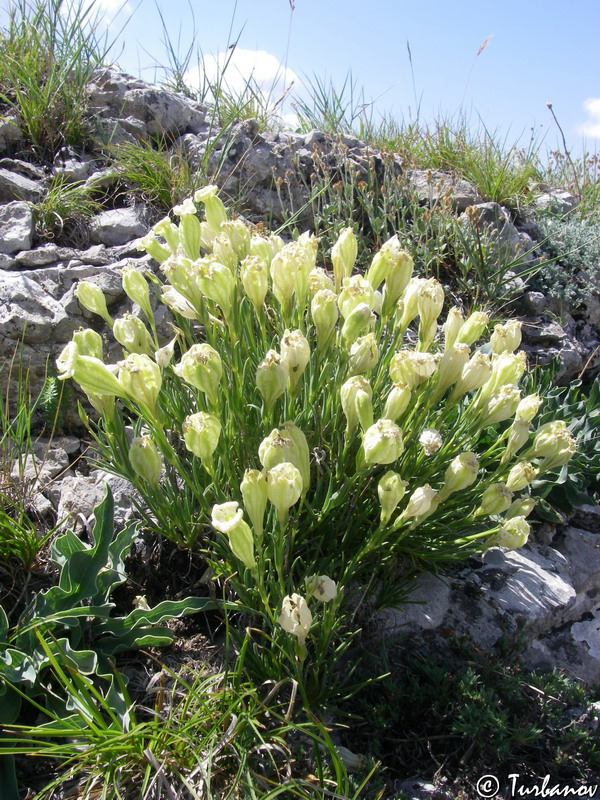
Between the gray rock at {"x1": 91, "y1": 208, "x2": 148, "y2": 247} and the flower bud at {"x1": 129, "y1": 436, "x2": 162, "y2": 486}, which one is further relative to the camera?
the gray rock at {"x1": 91, "y1": 208, "x2": 148, "y2": 247}

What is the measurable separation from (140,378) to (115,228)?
6.68 feet

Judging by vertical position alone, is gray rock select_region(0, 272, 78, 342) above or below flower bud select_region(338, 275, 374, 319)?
below

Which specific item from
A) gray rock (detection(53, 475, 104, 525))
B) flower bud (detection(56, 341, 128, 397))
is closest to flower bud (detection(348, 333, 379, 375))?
flower bud (detection(56, 341, 128, 397))

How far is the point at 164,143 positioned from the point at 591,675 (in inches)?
153

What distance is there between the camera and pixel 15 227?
10.0 feet

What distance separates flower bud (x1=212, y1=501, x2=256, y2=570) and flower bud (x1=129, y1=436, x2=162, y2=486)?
321 millimetres

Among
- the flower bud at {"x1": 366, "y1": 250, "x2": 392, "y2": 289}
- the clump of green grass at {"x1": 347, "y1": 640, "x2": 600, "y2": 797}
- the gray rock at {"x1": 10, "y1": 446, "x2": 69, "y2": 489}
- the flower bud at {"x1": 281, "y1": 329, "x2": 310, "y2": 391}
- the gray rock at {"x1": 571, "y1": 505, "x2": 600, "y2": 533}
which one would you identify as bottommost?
the clump of green grass at {"x1": 347, "y1": 640, "x2": 600, "y2": 797}

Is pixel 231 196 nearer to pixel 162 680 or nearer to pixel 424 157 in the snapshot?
pixel 424 157

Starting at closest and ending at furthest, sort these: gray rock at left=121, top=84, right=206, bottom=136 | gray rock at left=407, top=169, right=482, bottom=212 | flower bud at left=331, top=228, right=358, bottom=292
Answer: flower bud at left=331, top=228, right=358, bottom=292, gray rock at left=121, top=84, right=206, bottom=136, gray rock at left=407, top=169, right=482, bottom=212

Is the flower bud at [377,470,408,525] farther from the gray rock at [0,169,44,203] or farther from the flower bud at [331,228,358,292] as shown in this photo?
the gray rock at [0,169,44,203]

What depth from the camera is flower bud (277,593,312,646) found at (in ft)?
4.79

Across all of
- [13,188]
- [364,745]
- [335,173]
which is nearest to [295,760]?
[364,745]

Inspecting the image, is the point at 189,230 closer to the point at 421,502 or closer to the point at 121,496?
the point at 121,496

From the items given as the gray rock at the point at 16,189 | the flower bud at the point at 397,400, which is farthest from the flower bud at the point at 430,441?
the gray rock at the point at 16,189
